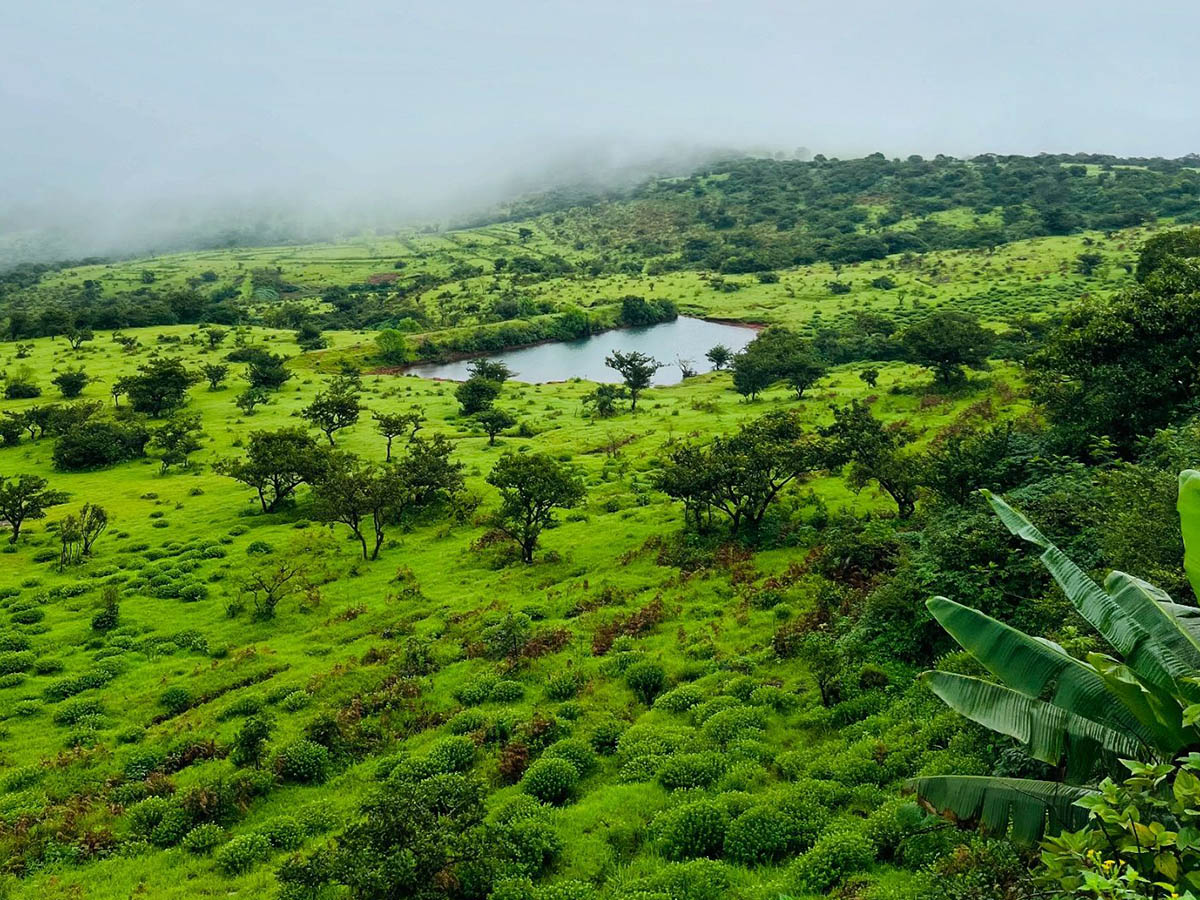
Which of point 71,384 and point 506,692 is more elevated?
point 71,384

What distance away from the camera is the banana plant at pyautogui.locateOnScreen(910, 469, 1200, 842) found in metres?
9.35

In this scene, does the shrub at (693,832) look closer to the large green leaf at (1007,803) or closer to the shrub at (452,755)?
the large green leaf at (1007,803)

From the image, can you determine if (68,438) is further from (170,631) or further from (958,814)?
(958,814)

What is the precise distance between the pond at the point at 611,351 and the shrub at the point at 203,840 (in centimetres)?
10078

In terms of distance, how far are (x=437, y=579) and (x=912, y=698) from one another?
88.2ft

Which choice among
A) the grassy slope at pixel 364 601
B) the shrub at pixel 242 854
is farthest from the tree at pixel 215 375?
the shrub at pixel 242 854

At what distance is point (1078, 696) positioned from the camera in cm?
1045

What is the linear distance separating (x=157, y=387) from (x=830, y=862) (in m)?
89.1

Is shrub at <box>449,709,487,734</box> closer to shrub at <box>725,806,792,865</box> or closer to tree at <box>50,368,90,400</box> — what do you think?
shrub at <box>725,806,792,865</box>

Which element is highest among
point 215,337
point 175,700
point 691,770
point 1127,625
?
point 1127,625

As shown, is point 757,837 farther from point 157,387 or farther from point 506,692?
point 157,387

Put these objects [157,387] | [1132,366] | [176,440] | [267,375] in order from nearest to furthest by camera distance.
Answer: [1132,366], [176,440], [157,387], [267,375]

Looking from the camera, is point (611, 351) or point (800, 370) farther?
point (611, 351)

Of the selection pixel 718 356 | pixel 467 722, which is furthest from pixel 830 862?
pixel 718 356
